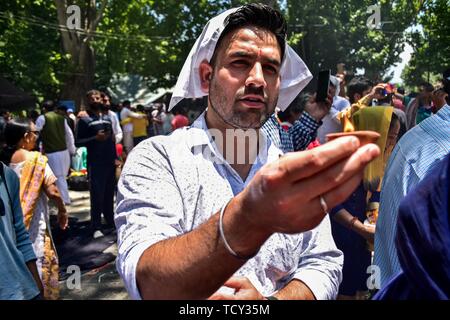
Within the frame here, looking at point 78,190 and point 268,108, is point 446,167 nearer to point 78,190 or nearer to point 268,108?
point 268,108

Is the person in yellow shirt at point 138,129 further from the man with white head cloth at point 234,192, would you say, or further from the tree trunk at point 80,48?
the man with white head cloth at point 234,192

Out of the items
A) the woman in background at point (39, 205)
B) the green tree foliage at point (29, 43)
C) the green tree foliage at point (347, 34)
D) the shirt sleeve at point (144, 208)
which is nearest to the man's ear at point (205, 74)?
the shirt sleeve at point (144, 208)

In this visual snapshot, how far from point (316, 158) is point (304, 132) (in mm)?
2472

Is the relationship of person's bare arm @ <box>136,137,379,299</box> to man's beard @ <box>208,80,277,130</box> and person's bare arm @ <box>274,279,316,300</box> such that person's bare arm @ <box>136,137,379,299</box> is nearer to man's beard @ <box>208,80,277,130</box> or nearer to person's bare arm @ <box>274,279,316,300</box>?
person's bare arm @ <box>274,279,316,300</box>

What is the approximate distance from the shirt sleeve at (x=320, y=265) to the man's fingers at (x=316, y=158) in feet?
2.40

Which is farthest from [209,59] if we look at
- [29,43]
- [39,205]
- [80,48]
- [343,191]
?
[29,43]

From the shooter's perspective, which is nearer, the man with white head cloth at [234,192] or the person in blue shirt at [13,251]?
the man with white head cloth at [234,192]

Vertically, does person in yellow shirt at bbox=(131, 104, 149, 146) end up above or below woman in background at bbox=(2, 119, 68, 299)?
below

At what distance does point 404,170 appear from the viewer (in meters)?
1.66

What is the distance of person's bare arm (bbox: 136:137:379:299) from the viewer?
750mm

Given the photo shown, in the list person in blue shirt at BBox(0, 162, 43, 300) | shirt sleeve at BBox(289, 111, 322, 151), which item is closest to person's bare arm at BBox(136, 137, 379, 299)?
person in blue shirt at BBox(0, 162, 43, 300)

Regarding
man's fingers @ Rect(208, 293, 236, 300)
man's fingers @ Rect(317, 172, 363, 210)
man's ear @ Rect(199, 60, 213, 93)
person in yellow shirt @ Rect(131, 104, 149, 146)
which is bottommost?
person in yellow shirt @ Rect(131, 104, 149, 146)

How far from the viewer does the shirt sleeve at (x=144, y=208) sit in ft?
3.74

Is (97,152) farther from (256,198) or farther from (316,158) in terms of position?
(316,158)
